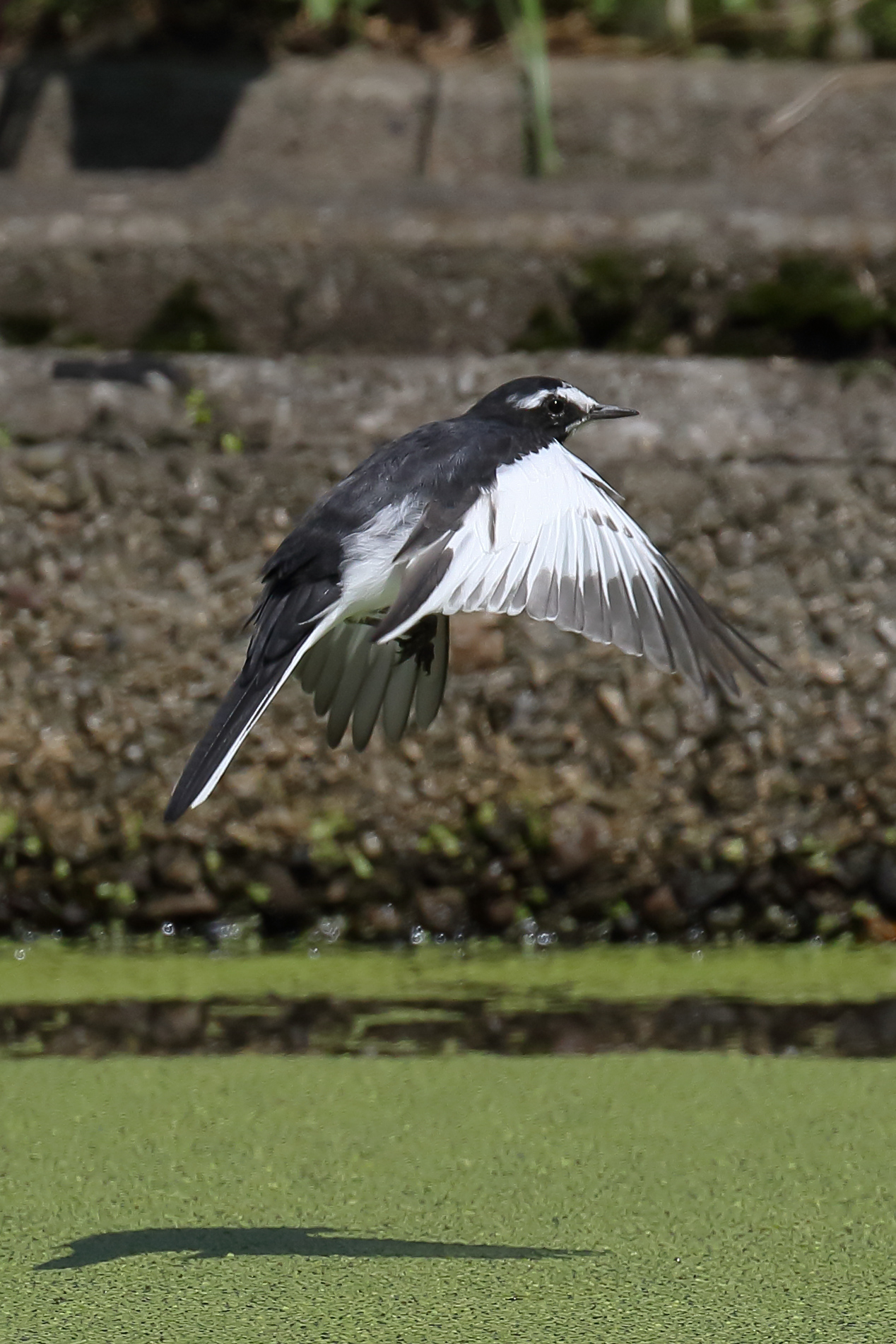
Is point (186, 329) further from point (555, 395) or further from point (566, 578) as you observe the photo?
point (566, 578)

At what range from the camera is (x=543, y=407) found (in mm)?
2041

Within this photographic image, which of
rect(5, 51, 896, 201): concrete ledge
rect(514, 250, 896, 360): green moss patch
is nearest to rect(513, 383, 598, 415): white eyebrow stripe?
rect(514, 250, 896, 360): green moss patch

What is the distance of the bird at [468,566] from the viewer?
1.72 meters

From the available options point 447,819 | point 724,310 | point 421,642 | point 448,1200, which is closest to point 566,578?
point 421,642

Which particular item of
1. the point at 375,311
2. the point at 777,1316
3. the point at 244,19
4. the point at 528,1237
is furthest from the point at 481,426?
the point at 244,19

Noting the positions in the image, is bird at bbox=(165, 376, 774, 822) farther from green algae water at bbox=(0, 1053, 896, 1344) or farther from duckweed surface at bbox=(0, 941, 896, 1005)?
duckweed surface at bbox=(0, 941, 896, 1005)

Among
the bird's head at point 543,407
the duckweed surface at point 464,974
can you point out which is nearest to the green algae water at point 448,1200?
the duckweed surface at point 464,974

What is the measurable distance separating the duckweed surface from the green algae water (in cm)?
31

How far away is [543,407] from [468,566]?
368 mm

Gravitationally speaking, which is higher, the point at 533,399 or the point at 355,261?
the point at 355,261

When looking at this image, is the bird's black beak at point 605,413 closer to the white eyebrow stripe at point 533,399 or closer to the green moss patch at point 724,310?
the white eyebrow stripe at point 533,399

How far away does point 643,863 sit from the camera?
8.79 ft

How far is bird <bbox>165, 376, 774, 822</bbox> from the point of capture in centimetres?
172

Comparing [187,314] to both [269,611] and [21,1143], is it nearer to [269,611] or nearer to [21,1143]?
[269,611]
